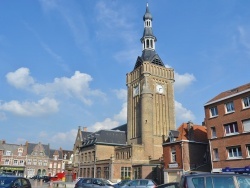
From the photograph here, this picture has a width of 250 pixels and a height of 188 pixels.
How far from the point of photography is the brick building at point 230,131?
2620 centimetres

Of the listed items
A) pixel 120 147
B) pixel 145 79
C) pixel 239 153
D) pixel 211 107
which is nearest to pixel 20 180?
pixel 239 153

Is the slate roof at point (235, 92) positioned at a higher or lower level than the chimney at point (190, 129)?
higher

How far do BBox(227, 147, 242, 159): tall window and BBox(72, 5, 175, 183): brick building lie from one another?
18862 mm

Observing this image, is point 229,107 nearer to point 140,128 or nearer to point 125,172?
point 125,172

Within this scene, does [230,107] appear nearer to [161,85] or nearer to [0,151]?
Answer: [161,85]

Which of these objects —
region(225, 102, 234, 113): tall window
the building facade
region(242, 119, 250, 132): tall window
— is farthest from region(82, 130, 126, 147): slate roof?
region(242, 119, 250, 132): tall window

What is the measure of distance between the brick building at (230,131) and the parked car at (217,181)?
60.3 ft

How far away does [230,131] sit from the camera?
28203 millimetres

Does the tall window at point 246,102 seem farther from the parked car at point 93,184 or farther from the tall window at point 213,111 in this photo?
the parked car at point 93,184

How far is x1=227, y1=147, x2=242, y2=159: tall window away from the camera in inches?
1051

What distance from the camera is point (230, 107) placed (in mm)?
28719

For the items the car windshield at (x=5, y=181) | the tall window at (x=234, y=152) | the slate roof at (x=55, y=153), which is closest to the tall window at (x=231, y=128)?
the tall window at (x=234, y=152)

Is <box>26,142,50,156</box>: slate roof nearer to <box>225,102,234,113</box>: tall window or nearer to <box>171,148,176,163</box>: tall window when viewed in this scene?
<box>171,148,176,163</box>: tall window

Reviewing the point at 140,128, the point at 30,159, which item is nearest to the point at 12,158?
the point at 30,159
